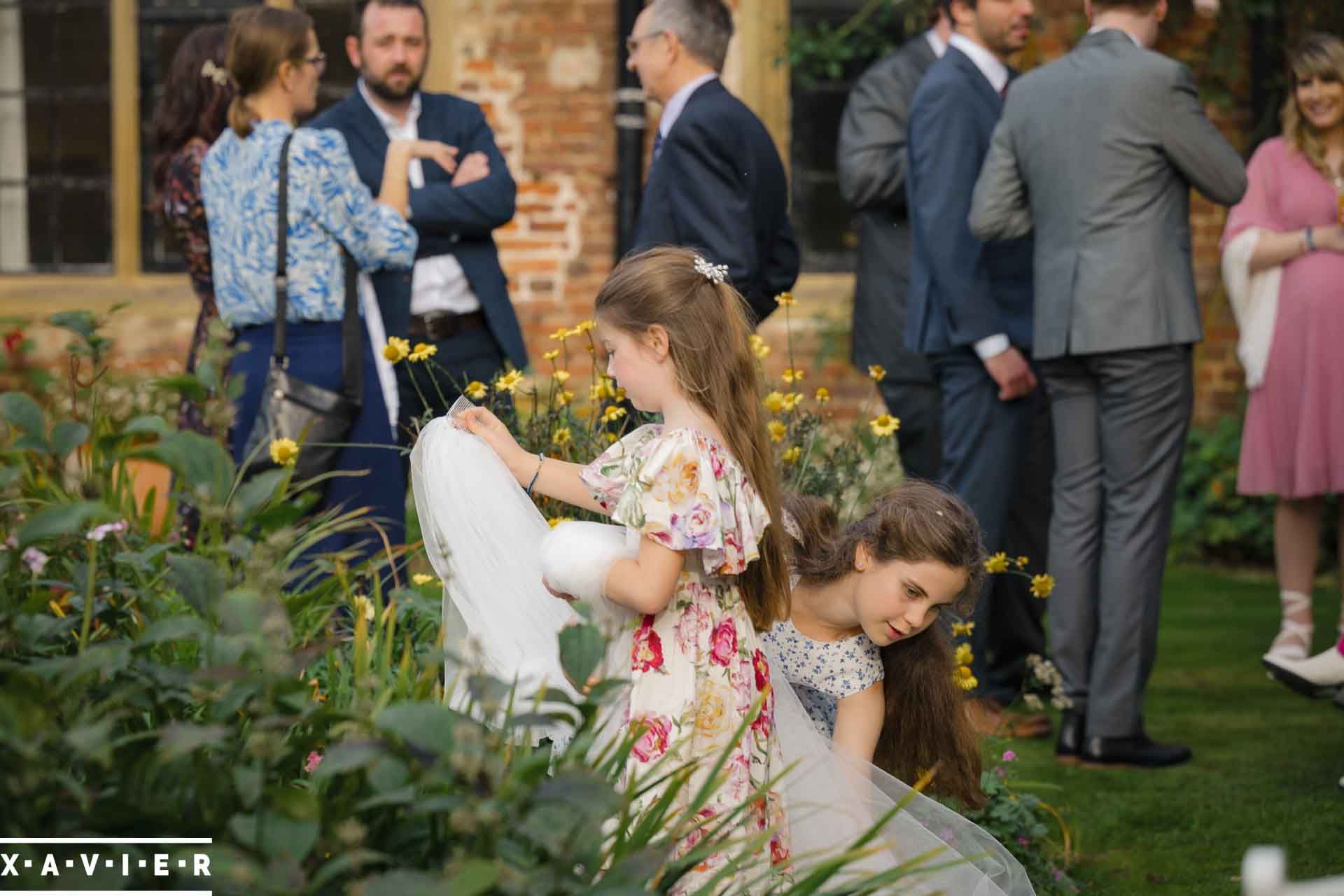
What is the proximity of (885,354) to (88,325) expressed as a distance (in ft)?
10.7

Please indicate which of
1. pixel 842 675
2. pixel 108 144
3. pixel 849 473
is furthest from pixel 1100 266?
pixel 108 144

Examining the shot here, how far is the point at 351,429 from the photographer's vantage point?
4762 mm

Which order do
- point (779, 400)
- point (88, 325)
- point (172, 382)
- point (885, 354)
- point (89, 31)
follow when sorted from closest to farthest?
point (172, 382), point (88, 325), point (779, 400), point (885, 354), point (89, 31)

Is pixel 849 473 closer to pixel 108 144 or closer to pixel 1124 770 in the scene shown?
pixel 1124 770

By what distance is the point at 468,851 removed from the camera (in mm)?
2021

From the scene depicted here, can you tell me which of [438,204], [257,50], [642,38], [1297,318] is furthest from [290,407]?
[1297,318]

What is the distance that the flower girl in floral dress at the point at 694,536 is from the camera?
275cm

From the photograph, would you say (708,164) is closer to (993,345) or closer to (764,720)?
(993,345)

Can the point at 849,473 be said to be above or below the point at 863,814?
above

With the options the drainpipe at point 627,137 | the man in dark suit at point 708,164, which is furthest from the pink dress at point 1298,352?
the drainpipe at point 627,137

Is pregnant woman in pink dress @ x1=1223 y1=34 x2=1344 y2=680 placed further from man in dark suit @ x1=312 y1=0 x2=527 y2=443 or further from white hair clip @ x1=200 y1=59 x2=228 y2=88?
white hair clip @ x1=200 y1=59 x2=228 y2=88

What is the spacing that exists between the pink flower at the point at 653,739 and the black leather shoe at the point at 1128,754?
2342 millimetres

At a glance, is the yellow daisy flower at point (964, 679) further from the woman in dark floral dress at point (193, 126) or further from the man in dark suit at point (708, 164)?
the woman in dark floral dress at point (193, 126)

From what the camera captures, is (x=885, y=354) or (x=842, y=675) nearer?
(x=842, y=675)
